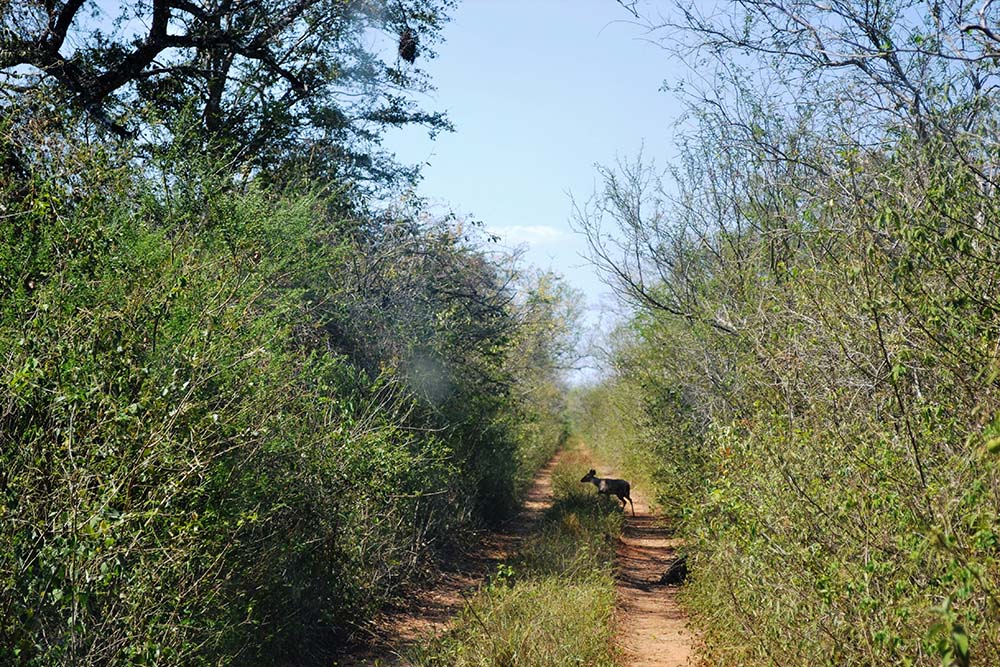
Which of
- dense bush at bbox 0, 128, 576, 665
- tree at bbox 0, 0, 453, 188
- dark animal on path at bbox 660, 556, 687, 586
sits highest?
tree at bbox 0, 0, 453, 188

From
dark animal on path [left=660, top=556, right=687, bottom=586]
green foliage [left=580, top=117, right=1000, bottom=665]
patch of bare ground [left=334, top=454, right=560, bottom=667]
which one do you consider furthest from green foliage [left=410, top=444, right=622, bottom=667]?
green foliage [left=580, top=117, right=1000, bottom=665]

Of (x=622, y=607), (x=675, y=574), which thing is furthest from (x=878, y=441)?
(x=675, y=574)

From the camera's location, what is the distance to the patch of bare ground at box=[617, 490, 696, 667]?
998 centimetres

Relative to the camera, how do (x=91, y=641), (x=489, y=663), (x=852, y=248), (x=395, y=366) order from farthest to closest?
(x=395, y=366) < (x=489, y=663) < (x=852, y=248) < (x=91, y=641)

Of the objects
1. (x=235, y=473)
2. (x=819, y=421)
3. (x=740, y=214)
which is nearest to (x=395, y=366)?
(x=740, y=214)

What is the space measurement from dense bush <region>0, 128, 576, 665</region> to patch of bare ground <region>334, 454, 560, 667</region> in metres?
0.33

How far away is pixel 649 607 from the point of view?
12.6m

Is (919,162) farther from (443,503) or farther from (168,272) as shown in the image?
(443,503)

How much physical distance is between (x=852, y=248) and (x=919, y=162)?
1.03 meters

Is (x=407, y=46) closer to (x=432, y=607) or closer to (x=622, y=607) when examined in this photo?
(x=432, y=607)

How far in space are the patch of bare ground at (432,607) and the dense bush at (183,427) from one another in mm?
329

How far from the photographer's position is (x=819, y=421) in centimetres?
644

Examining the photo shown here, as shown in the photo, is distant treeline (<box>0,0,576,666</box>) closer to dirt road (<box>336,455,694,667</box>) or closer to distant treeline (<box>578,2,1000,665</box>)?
dirt road (<box>336,455,694,667</box>)

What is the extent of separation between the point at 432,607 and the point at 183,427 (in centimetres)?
704
